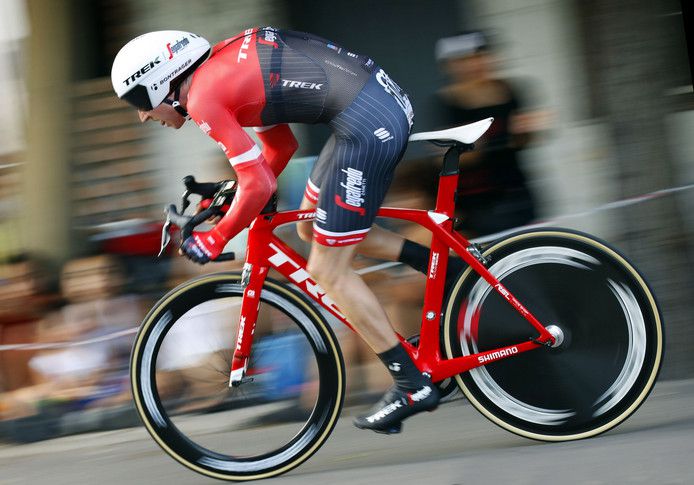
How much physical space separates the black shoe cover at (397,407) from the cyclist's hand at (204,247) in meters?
1.00

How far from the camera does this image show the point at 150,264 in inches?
267

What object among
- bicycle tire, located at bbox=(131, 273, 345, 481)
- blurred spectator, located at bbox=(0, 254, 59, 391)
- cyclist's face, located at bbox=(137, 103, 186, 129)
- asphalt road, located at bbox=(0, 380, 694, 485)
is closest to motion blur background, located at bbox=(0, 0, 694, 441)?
blurred spectator, located at bbox=(0, 254, 59, 391)

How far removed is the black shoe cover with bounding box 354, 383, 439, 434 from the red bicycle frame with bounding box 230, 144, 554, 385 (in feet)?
0.32

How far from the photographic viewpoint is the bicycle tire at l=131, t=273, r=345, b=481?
478cm

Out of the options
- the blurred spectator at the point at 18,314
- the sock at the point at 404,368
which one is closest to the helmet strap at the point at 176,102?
the sock at the point at 404,368

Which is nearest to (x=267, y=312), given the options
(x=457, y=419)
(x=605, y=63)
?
(x=457, y=419)

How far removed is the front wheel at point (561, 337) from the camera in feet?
15.5

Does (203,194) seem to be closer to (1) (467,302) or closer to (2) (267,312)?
(2) (267,312)

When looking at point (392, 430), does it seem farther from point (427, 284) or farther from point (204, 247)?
point (204, 247)

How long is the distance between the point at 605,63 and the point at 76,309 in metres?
3.50

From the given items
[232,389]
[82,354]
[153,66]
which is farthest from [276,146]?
[82,354]

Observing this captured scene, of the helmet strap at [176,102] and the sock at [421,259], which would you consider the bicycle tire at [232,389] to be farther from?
the helmet strap at [176,102]

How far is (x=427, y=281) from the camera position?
4.80 m

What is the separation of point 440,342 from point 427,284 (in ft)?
0.87
